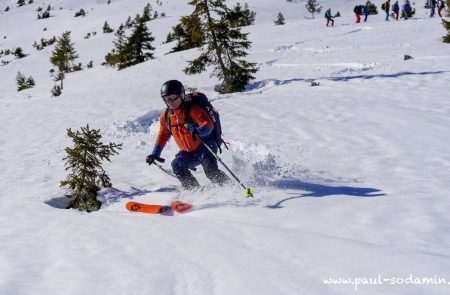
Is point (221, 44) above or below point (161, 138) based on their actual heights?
above

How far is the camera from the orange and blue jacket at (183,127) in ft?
21.2

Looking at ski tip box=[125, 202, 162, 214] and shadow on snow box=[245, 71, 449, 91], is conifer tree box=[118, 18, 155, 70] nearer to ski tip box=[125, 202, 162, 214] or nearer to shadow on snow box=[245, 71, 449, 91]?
shadow on snow box=[245, 71, 449, 91]

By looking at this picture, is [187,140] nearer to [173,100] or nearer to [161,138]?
[161,138]

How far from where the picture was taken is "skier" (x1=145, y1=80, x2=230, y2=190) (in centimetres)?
655

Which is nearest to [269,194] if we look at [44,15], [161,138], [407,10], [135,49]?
[161,138]

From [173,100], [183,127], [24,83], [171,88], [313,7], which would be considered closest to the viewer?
[171,88]

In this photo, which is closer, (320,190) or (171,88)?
(320,190)

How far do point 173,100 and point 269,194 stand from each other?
2180mm

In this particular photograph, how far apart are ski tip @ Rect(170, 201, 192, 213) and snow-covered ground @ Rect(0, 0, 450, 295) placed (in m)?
0.15

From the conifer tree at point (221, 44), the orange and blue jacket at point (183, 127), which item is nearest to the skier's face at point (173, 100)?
the orange and blue jacket at point (183, 127)

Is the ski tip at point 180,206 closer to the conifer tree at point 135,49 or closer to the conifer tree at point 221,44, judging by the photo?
→ the conifer tree at point 221,44

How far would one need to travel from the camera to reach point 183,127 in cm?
684

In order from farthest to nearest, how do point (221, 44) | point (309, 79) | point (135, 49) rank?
1. point (135, 49)
2. point (309, 79)
3. point (221, 44)

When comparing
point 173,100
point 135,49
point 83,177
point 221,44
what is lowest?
point 83,177
